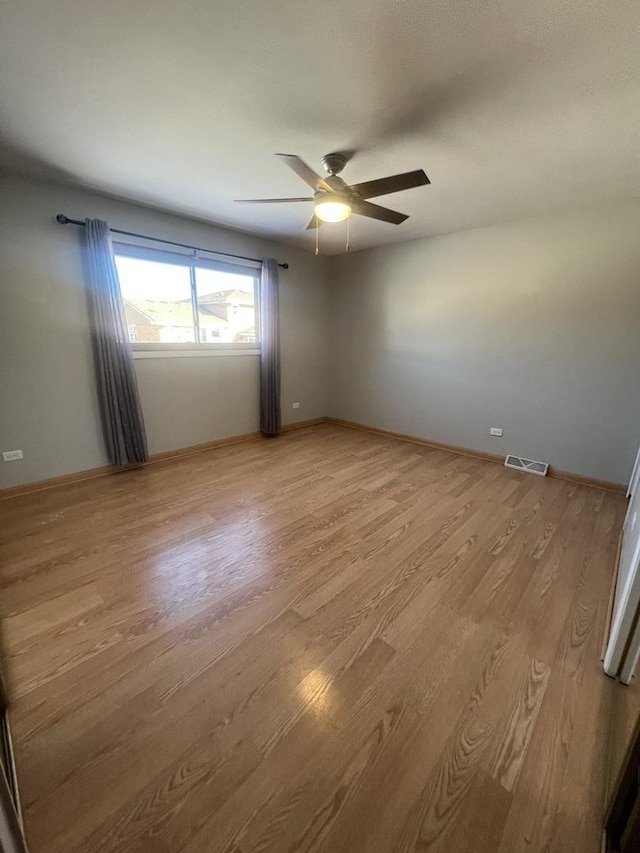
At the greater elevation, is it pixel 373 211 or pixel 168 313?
pixel 373 211

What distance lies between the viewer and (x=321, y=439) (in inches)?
173

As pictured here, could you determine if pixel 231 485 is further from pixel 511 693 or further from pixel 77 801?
pixel 511 693

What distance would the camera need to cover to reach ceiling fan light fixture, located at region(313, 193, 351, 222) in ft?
6.41

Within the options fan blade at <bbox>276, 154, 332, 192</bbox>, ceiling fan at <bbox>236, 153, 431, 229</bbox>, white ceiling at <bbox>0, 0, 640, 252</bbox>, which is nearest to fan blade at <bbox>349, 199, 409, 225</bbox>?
ceiling fan at <bbox>236, 153, 431, 229</bbox>

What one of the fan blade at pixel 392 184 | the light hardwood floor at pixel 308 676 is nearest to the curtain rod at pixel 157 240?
the fan blade at pixel 392 184

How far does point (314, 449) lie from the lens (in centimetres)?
399

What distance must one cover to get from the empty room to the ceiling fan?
19 millimetres

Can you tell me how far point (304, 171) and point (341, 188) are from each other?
0.27 meters

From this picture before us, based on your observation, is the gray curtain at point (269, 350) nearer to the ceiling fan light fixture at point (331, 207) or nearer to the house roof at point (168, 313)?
the house roof at point (168, 313)

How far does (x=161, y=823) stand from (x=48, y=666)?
813 mm

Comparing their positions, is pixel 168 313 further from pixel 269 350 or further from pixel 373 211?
pixel 373 211

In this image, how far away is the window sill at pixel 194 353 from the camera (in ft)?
10.8

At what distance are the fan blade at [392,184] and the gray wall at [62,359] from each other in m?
2.23

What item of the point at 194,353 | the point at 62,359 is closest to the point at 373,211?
the point at 194,353
